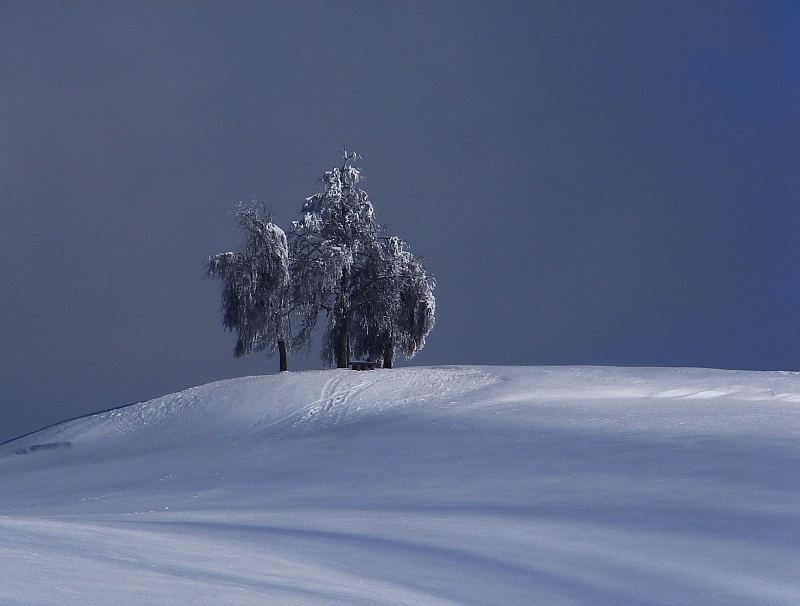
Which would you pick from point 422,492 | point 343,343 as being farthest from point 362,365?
point 422,492

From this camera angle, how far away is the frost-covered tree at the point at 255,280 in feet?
70.8

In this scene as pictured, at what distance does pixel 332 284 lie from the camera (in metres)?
22.0

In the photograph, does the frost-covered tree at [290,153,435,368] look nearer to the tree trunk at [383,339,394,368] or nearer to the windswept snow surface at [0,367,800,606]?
the tree trunk at [383,339,394,368]

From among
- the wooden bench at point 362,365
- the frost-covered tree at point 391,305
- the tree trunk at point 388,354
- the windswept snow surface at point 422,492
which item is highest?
the frost-covered tree at point 391,305

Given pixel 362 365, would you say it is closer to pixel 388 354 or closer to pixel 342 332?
pixel 342 332

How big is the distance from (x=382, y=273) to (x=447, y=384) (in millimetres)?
5861

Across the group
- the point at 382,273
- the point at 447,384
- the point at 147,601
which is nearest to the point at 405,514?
the point at 147,601

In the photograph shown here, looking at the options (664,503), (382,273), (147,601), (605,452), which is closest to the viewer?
(147,601)

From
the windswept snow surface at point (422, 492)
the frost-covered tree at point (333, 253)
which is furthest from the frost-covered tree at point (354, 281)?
the windswept snow surface at point (422, 492)

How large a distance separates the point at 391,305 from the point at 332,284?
5.83ft

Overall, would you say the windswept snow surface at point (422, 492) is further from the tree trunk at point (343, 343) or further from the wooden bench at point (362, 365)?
the tree trunk at point (343, 343)

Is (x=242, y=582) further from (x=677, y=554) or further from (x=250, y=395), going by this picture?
(x=250, y=395)

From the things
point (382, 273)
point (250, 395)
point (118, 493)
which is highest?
point (382, 273)

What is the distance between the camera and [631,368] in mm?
18906
